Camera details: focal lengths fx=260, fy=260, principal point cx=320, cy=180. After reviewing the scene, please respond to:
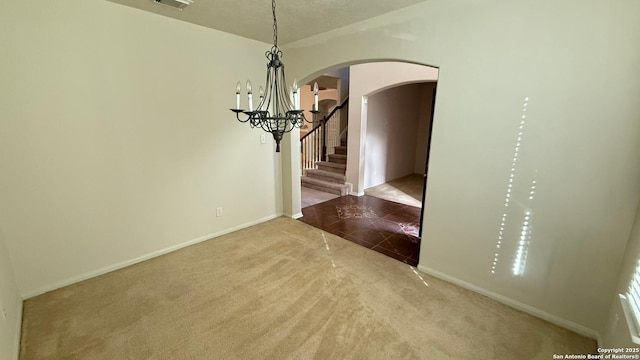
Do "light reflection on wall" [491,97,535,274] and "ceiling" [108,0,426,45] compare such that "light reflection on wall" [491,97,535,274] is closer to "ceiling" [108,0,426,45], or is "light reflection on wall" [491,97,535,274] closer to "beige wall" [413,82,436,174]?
"ceiling" [108,0,426,45]

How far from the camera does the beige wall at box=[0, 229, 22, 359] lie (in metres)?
1.60

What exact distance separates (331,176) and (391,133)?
6.24 feet

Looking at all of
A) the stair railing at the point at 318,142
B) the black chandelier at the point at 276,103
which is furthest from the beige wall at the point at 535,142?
the stair railing at the point at 318,142

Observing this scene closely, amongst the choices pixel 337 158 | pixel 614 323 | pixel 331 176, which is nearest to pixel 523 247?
pixel 614 323

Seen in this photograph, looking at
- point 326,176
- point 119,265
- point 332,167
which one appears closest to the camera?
point 119,265

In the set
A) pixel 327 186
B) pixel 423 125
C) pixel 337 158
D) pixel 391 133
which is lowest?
pixel 327 186

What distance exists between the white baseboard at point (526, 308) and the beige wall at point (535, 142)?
1cm

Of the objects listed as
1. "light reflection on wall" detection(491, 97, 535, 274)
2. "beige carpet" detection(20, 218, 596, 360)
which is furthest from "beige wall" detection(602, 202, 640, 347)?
"light reflection on wall" detection(491, 97, 535, 274)

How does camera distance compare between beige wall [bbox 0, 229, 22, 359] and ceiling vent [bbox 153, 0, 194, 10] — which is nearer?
beige wall [bbox 0, 229, 22, 359]

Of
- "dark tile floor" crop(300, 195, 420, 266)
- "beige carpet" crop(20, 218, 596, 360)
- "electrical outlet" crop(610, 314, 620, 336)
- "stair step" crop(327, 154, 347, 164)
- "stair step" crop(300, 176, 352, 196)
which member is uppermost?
"stair step" crop(327, 154, 347, 164)

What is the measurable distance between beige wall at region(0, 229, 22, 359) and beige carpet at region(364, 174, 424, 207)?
202 inches

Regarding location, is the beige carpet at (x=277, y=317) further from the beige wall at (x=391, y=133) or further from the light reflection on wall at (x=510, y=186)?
the beige wall at (x=391, y=133)

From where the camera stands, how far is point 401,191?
239 inches

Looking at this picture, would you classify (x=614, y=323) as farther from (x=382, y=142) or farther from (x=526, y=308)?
(x=382, y=142)
